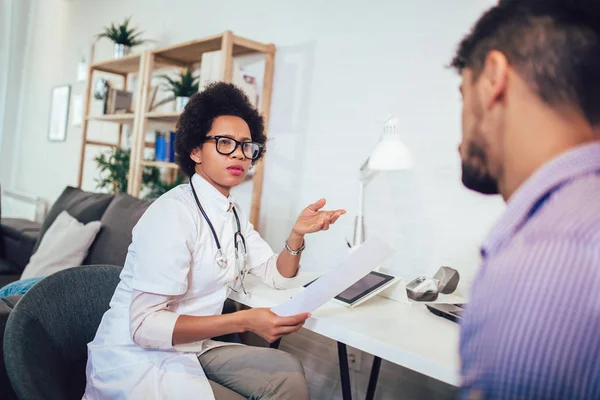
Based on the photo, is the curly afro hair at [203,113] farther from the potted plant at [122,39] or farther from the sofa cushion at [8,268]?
the potted plant at [122,39]

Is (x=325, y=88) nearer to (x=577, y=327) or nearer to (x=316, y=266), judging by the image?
(x=316, y=266)

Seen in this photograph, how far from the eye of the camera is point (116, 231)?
264 cm

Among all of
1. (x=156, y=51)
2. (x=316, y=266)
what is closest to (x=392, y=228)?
(x=316, y=266)

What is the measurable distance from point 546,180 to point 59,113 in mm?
5706

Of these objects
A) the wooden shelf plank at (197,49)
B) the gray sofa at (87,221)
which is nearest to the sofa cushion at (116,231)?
the gray sofa at (87,221)

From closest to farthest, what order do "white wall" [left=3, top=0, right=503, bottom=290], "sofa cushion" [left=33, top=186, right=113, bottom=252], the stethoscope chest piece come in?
the stethoscope chest piece → "white wall" [left=3, top=0, right=503, bottom=290] → "sofa cushion" [left=33, top=186, right=113, bottom=252]

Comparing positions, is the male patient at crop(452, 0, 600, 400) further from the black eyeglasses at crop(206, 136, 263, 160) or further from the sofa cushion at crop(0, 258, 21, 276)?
the sofa cushion at crop(0, 258, 21, 276)

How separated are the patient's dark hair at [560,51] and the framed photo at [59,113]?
537cm

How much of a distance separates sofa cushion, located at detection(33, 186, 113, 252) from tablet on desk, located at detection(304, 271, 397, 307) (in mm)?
2038

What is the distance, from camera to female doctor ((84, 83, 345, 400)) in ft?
3.79

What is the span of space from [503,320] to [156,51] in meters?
3.28

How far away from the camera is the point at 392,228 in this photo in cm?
228

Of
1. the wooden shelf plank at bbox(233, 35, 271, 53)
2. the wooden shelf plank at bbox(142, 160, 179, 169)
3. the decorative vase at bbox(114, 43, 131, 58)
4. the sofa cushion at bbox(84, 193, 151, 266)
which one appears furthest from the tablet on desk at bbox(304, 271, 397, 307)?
the decorative vase at bbox(114, 43, 131, 58)

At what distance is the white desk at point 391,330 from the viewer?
108 centimetres
